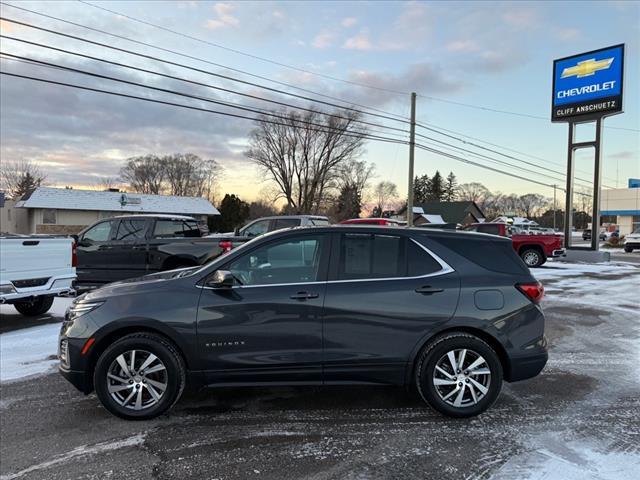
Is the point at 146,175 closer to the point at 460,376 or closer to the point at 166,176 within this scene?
the point at 166,176

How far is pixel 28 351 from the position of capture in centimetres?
636

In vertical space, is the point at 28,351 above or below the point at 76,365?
below

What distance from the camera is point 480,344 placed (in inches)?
161

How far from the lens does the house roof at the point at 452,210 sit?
82125 millimetres

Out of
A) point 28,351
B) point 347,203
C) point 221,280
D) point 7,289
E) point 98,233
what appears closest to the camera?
point 221,280

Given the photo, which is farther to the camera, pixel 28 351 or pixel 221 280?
pixel 28 351

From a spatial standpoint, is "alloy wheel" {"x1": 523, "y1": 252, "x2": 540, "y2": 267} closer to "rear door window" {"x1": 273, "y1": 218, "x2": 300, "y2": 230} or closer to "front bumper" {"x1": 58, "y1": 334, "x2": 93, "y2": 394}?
"rear door window" {"x1": 273, "y1": 218, "x2": 300, "y2": 230}

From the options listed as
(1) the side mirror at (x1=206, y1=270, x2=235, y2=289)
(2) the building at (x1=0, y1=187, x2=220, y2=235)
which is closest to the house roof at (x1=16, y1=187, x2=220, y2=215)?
(2) the building at (x1=0, y1=187, x2=220, y2=235)

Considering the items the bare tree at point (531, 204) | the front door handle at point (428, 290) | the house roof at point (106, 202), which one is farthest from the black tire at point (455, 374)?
the bare tree at point (531, 204)

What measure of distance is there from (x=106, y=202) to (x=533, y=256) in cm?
4327

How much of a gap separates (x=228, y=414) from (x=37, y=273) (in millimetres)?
5248

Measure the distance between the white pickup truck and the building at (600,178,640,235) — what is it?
58.4 m

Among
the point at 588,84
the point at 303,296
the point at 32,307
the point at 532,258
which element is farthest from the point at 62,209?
the point at 303,296

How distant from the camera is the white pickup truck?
7.26 meters
